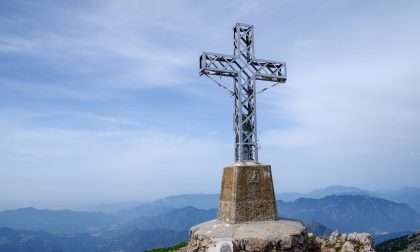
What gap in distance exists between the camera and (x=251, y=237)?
1388cm

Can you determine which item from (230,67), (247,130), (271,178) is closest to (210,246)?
(271,178)

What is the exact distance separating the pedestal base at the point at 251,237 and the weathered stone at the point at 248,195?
402 mm

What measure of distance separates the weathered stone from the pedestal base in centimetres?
40

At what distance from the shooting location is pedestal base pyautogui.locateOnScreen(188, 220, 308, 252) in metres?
13.6

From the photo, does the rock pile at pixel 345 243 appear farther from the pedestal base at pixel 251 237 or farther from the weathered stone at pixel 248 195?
the weathered stone at pixel 248 195

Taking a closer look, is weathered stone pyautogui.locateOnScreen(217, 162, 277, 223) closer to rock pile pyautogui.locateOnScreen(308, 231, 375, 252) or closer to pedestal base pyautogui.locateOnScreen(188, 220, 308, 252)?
pedestal base pyautogui.locateOnScreen(188, 220, 308, 252)

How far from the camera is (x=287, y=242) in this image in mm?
13984

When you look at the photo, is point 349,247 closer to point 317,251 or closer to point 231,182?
point 317,251

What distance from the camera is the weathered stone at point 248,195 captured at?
1540 centimetres

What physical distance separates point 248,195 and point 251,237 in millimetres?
2175

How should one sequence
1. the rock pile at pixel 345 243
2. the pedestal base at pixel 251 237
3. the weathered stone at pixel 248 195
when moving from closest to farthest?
the pedestal base at pixel 251 237 < the weathered stone at pixel 248 195 < the rock pile at pixel 345 243

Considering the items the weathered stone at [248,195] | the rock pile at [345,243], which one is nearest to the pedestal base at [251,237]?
the weathered stone at [248,195]

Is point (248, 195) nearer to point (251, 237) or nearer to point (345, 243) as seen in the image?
point (251, 237)

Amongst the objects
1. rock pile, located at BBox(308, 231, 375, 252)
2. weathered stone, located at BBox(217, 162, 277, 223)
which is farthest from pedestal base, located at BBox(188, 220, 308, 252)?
rock pile, located at BBox(308, 231, 375, 252)
